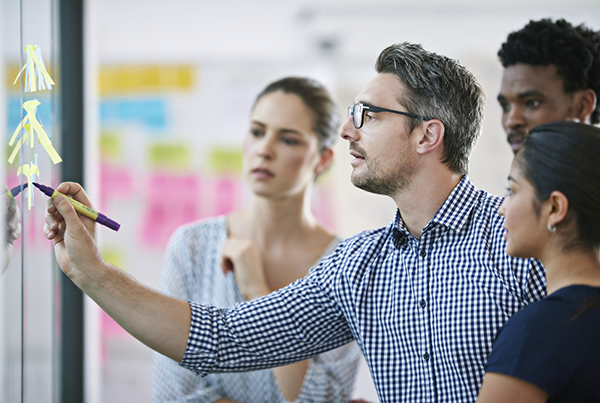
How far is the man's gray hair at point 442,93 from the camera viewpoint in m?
1.19

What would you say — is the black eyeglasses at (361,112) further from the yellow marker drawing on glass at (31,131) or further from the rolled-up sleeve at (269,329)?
the yellow marker drawing on glass at (31,131)

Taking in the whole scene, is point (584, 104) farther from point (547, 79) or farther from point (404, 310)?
point (404, 310)

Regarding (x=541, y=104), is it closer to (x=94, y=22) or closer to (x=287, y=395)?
(x=287, y=395)

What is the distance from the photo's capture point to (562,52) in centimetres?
157

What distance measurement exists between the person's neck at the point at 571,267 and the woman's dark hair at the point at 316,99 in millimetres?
977

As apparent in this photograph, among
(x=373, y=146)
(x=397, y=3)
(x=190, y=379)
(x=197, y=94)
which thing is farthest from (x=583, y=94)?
(x=197, y=94)

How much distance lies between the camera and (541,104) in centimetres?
151

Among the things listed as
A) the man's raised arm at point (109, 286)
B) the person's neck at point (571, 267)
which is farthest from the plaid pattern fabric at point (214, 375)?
the person's neck at point (571, 267)

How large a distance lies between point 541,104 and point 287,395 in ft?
3.48

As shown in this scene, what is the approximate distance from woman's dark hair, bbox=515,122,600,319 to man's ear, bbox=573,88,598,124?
0.77 meters

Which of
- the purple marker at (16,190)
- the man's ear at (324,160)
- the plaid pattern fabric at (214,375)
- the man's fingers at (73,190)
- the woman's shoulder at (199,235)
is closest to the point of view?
the purple marker at (16,190)

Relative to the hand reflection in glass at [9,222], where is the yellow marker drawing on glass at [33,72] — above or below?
above

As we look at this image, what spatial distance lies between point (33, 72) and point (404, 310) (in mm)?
852

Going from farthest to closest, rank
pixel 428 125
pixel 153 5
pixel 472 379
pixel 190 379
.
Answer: pixel 153 5, pixel 190 379, pixel 428 125, pixel 472 379
